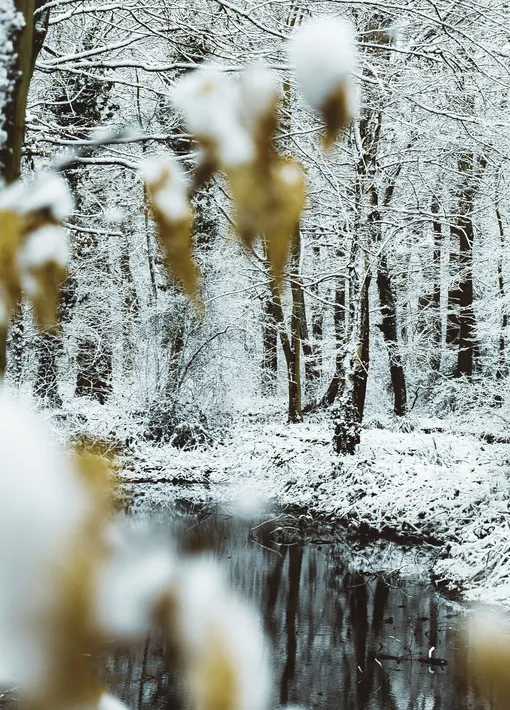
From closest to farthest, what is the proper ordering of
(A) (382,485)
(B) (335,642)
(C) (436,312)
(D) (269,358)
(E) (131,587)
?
1. (E) (131,587)
2. (B) (335,642)
3. (A) (382,485)
4. (C) (436,312)
5. (D) (269,358)

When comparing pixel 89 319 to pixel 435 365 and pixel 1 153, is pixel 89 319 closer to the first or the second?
pixel 435 365

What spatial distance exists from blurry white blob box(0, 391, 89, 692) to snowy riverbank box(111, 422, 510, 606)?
21.8ft

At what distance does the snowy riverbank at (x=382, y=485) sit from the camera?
7277 mm

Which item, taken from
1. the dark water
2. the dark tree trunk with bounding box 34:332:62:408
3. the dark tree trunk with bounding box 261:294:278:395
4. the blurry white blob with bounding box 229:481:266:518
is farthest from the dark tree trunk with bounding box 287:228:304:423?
the dark water

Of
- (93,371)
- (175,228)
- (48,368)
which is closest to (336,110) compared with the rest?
(175,228)

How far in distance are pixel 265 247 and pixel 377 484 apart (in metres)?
8.43

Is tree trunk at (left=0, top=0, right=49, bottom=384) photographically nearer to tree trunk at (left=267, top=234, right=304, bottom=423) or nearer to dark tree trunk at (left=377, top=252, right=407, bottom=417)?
tree trunk at (left=267, top=234, right=304, bottom=423)

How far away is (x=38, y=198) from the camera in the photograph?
2.63 feet

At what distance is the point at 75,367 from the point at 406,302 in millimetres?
9641

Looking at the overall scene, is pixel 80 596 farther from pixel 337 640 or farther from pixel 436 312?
pixel 436 312

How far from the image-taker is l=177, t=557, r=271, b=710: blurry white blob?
1.54 feet

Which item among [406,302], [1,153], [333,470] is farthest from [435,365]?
[1,153]

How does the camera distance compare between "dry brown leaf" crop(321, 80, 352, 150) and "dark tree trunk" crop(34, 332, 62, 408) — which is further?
"dark tree trunk" crop(34, 332, 62, 408)

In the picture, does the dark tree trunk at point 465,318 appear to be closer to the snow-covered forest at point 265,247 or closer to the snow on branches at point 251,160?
the snow-covered forest at point 265,247
